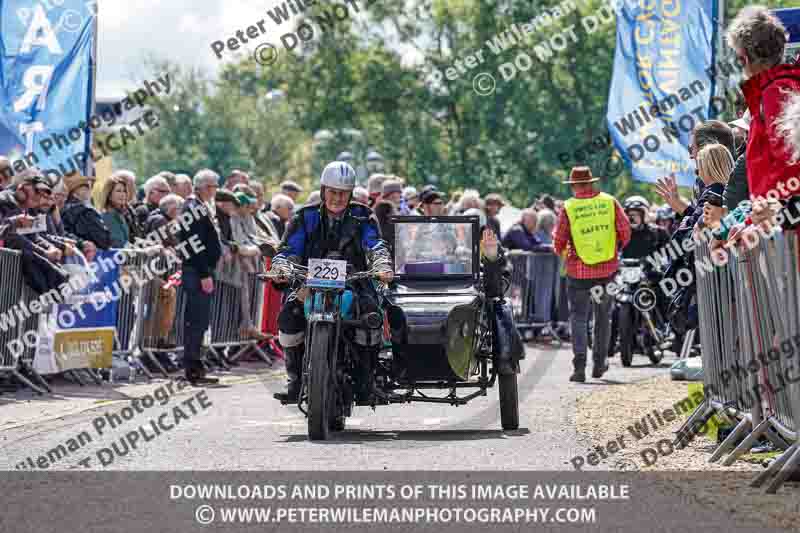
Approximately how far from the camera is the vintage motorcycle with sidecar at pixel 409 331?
10.8 m

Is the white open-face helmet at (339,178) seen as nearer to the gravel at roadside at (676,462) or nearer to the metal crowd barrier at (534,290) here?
the gravel at roadside at (676,462)

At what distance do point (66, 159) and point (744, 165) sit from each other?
30.2 feet

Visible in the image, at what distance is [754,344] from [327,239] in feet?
12.6

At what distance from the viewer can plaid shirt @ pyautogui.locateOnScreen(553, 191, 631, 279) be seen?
17.4 metres

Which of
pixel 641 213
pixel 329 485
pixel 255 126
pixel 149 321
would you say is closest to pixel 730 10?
pixel 255 126

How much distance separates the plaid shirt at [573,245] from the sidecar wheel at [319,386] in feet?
23.8

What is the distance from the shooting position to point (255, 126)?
72812 millimetres

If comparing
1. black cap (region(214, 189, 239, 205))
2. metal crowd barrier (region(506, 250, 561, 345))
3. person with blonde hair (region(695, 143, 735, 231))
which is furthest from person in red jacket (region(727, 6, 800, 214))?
metal crowd barrier (region(506, 250, 561, 345))

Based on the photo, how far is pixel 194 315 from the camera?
55.1 ft

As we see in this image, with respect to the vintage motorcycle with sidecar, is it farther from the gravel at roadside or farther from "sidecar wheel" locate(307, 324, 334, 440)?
the gravel at roadside

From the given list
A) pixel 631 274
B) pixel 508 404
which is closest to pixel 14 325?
pixel 508 404

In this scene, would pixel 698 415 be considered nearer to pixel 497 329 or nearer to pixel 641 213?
pixel 497 329

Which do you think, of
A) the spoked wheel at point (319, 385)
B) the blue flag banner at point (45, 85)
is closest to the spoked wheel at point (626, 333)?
the blue flag banner at point (45, 85)

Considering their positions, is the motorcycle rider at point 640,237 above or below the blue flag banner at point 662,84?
below
